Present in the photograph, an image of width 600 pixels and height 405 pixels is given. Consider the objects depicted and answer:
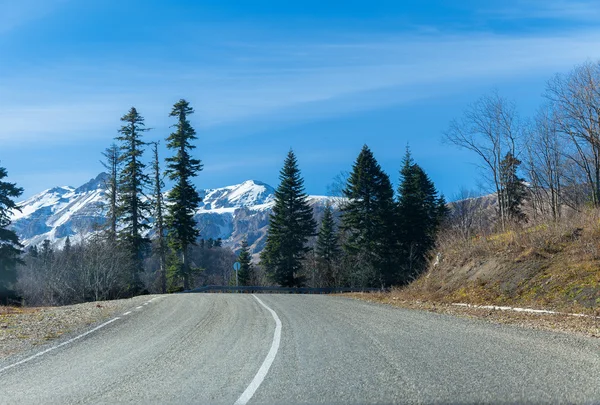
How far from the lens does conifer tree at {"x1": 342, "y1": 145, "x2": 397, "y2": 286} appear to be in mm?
48781

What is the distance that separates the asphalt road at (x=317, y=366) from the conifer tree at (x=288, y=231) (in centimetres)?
3973

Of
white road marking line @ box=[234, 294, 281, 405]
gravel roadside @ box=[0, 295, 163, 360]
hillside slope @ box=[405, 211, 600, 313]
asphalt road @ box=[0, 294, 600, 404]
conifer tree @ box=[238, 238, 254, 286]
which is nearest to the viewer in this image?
white road marking line @ box=[234, 294, 281, 405]

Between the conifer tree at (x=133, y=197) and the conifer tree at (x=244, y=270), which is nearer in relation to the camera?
the conifer tree at (x=133, y=197)

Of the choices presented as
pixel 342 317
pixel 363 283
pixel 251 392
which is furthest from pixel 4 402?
pixel 363 283

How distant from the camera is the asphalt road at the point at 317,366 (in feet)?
18.9

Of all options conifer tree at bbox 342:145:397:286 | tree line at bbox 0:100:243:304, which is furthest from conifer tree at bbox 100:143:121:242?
conifer tree at bbox 342:145:397:286

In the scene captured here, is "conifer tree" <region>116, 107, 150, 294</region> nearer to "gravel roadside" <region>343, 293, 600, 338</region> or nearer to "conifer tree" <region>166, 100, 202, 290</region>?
"conifer tree" <region>166, 100, 202, 290</region>

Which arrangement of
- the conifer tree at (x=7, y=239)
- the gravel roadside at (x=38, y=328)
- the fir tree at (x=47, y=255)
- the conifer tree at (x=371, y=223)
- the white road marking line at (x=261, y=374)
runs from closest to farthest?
the white road marking line at (x=261, y=374) → the gravel roadside at (x=38, y=328) → the conifer tree at (x=7, y=239) → the fir tree at (x=47, y=255) → the conifer tree at (x=371, y=223)

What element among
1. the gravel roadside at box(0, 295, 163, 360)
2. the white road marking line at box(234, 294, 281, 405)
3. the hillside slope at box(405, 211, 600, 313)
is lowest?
the gravel roadside at box(0, 295, 163, 360)

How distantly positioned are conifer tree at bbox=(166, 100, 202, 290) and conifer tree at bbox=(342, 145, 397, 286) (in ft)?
48.2

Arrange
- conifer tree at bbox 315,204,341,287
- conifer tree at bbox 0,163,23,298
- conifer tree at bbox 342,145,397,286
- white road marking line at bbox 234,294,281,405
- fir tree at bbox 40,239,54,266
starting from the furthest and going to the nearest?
conifer tree at bbox 315,204,341,287, conifer tree at bbox 342,145,397,286, fir tree at bbox 40,239,54,266, conifer tree at bbox 0,163,23,298, white road marking line at bbox 234,294,281,405

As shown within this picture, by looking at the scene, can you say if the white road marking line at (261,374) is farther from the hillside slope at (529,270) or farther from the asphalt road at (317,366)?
the hillside slope at (529,270)

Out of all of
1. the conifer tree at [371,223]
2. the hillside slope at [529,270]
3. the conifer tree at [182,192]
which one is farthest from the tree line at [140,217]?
the hillside slope at [529,270]

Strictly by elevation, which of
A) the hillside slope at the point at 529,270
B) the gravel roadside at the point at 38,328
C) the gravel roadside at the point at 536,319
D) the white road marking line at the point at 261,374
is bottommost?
the gravel roadside at the point at 536,319
